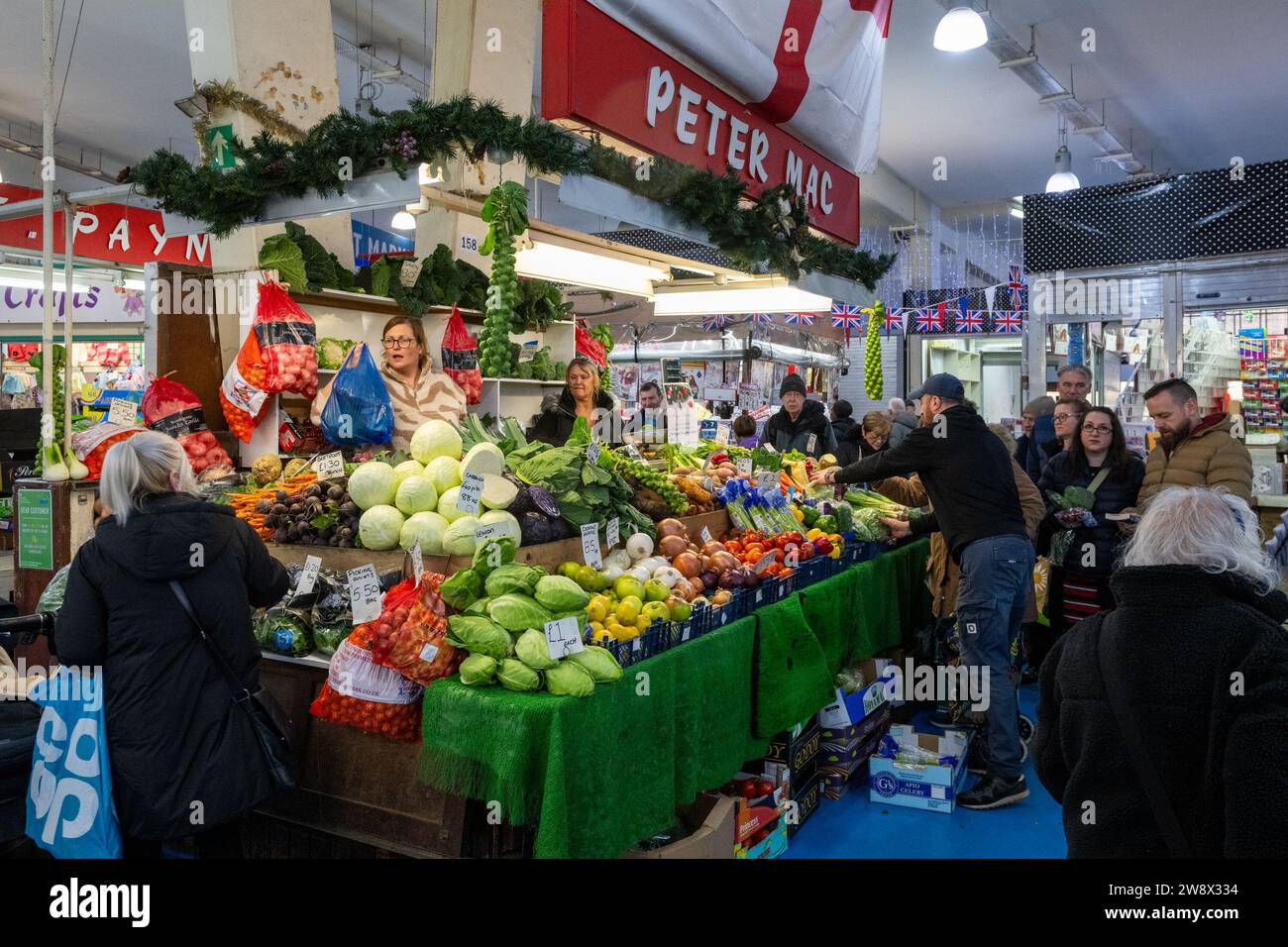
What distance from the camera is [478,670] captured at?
2680 mm

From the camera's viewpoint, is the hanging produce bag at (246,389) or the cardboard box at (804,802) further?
the hanging produce bag at (246,389)

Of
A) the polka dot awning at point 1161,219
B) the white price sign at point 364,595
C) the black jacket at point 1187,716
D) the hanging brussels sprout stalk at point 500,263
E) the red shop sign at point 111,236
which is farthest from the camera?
the red shop sign at point 111,236

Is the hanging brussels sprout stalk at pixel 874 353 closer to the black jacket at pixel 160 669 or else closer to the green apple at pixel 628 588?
the green apple at pixel 628 588

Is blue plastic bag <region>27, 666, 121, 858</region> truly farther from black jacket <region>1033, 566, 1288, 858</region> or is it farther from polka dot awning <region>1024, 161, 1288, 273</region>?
polka dot awning <region>1024, 161, 1288, 273</region>

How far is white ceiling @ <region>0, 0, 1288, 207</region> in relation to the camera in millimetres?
8789

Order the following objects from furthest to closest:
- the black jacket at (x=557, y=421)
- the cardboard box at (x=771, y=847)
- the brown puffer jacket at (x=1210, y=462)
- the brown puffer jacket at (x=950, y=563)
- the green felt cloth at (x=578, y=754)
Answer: the black jacket at (x=557, y=421)
the brown puffer jacket at (x=950, y=563)
the brown puffer jacket at (x=1210, y=462)
the cardboard box at (x=771, y=847)
the green felt cloth at (x=578, y=754)

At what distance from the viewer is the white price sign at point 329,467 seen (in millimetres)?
3695

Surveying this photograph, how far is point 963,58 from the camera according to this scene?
1000cm

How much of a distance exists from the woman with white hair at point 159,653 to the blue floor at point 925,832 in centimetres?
239

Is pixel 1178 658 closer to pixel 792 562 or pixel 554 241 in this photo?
pixel 792 562

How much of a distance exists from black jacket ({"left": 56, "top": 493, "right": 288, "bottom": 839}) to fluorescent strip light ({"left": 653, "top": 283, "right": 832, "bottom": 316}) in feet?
14.2

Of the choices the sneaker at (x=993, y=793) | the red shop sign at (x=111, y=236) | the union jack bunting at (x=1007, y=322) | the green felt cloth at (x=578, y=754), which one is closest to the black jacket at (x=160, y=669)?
the green felt cloth at (x=578, y=754)

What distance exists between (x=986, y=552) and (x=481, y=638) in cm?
285

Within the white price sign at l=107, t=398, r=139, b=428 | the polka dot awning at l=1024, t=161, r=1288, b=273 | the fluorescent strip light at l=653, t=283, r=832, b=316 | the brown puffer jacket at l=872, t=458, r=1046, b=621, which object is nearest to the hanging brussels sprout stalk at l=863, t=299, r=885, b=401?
the polka dot awning at l=1024, t=161, r=1288, b=273
